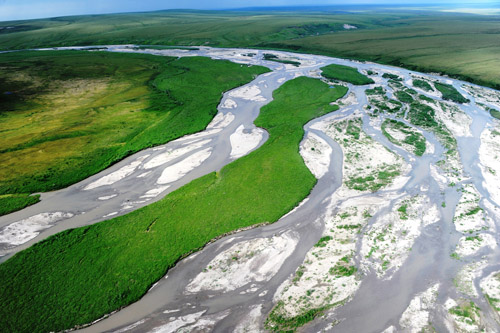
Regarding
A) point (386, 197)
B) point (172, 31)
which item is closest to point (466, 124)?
point (386, 197)

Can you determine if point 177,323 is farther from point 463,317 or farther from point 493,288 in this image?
point 493,288

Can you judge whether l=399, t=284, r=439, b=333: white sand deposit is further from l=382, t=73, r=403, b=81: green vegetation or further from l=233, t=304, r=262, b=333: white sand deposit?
l=382, t=73, r=403, b=81: green vegetation

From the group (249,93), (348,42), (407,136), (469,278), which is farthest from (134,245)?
(348,42)

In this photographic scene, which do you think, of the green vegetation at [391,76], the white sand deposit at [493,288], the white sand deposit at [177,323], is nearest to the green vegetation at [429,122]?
the green vegetation at [391,76]

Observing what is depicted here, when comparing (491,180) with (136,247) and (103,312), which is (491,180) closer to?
(136,247)

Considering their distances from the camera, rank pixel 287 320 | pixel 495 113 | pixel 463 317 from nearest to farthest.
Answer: pixel 463 317 → pixel 287 320 → pixel 495 113

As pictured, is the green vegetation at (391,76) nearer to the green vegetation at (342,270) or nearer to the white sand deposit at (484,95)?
the white sand deposit at (484,95)

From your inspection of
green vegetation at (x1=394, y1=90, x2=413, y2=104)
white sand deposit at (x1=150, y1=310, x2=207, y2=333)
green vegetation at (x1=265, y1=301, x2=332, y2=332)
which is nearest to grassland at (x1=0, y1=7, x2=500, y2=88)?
green vegetation at (x1=394, y1=90, x2=413, y2=104)
